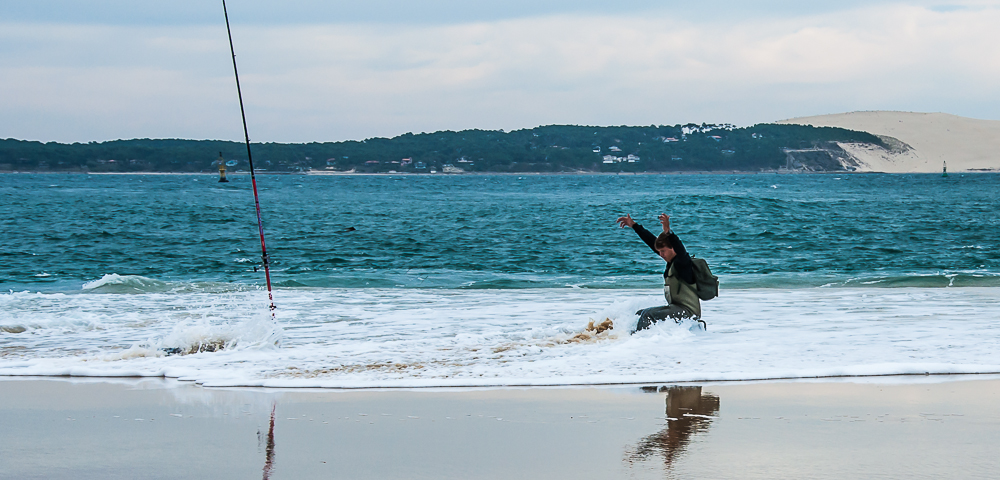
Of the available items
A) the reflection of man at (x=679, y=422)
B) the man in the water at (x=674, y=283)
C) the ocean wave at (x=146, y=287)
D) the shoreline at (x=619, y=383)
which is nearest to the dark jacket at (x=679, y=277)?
the man in the water at (x=674, y=283)

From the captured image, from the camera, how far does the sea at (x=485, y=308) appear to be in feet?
25.0

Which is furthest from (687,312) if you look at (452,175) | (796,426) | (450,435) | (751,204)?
(452,175)

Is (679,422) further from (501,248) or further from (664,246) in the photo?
(501,248)

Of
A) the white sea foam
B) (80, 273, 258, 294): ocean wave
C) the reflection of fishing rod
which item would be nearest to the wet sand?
the reflection of fishing rod

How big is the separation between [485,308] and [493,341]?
3.40 metres

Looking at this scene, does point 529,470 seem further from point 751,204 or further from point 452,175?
point 452,175

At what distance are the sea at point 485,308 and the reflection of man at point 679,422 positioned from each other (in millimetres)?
551

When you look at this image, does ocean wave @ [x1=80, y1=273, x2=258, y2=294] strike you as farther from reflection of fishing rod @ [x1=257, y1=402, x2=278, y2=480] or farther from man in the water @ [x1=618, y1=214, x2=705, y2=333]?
reflection of fishing rod @ [x1=257, y1=402, x2=278, y2=480]

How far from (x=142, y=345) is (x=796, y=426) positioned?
620cm

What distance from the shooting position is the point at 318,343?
30.7 feet

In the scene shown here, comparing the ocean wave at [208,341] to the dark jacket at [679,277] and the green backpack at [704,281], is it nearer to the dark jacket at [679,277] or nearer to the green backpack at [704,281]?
the dark jacket at [679,277]

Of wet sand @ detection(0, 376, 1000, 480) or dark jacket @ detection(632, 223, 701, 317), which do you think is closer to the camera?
wet sand @ detection(0, 376, 1000, 480)

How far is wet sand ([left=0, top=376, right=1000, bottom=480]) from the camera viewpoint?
4598 mm

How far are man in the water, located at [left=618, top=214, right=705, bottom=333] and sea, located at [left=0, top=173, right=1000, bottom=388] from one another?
0.15 meters
